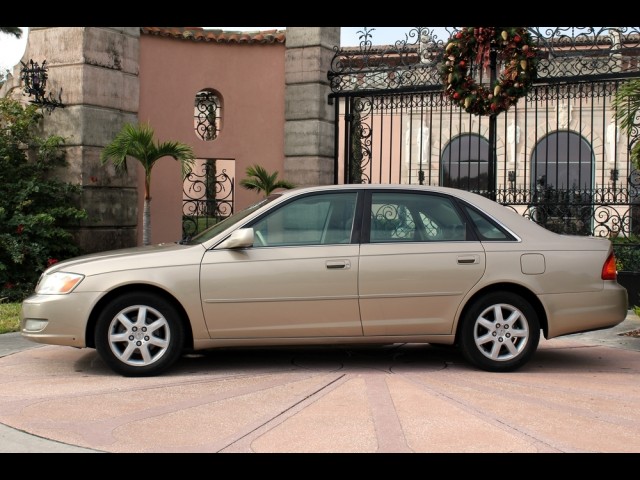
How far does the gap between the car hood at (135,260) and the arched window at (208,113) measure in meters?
7.02

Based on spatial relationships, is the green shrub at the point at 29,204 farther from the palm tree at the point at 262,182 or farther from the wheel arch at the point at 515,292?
the wheel arch at the point at 515,292

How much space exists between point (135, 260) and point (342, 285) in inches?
63.7

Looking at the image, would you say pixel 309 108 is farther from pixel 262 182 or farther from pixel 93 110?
pixel 93 110

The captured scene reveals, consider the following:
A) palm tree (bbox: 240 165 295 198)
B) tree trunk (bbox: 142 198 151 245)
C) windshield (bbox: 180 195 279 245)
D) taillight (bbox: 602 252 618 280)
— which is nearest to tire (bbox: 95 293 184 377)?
windshield (bbox: 180 195 279 245)

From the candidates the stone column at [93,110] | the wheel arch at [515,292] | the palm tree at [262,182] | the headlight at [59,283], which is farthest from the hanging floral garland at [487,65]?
the headlight at [59,283]

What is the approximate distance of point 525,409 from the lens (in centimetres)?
591

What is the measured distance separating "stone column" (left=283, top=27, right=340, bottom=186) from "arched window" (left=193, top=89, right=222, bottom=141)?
1.10 m

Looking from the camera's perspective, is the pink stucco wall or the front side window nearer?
the front side window

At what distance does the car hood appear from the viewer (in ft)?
22.7

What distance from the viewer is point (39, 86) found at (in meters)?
12.3

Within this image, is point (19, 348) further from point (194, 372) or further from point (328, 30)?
point (328, 30)

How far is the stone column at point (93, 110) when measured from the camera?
1216 cm

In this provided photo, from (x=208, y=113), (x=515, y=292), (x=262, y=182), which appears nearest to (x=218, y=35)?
(x=208, y=113)

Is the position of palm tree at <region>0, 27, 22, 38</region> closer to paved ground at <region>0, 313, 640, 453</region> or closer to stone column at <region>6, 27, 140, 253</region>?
stone column at <region>6, 27, 140, 253</region>
